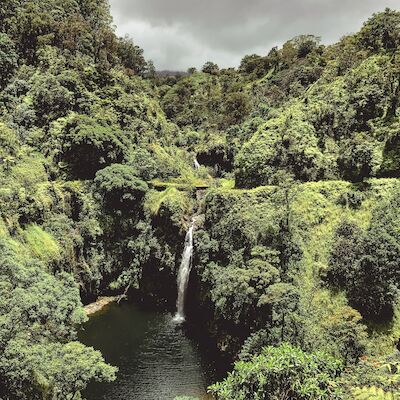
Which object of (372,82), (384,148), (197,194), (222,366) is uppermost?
(372,82)

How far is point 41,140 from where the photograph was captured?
5697 centimetres

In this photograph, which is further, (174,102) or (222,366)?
(174,102)

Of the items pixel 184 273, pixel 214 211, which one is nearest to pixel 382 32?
pixel 214 211

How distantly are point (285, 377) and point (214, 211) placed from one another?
94.5ft

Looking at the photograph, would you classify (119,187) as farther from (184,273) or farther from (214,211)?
(184,273)

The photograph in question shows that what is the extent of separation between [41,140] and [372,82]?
146 ft

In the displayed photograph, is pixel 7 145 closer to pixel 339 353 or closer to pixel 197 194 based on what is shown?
pixel 197 194

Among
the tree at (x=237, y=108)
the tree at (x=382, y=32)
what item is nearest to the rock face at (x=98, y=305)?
the tree at (x=237, y=108)

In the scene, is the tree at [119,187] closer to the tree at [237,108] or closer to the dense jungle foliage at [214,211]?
the dense jungle foliage at [214,211]

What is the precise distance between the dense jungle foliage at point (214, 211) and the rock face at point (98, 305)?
1.08 m

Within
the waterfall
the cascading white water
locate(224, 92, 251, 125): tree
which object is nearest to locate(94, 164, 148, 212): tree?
the waterfall

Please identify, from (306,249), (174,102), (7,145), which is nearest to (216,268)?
(306,249)

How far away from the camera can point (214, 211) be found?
1842 inches

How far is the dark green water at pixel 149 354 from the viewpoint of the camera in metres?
31.8
